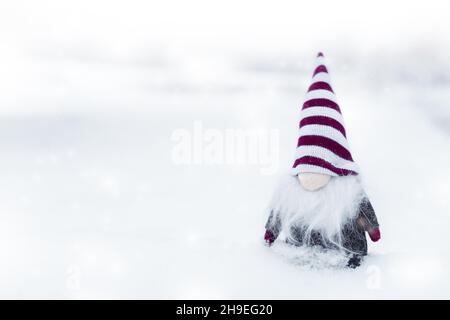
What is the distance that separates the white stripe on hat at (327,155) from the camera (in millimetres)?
2059

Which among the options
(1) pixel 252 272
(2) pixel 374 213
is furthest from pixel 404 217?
(1) pixel 252 272

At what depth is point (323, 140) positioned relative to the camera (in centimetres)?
206

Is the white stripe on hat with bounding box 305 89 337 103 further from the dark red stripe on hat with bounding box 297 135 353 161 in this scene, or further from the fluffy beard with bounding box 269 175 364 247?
the fluffy beard with bounding box 269 175 364 247

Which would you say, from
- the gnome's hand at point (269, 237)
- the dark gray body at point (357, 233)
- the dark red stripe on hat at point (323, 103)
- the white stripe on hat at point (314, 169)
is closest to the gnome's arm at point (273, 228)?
the gnome's hand at point (269, 237)

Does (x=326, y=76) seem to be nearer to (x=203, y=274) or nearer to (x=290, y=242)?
(x=290, y=242)

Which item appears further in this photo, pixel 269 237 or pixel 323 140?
pixel 269 237

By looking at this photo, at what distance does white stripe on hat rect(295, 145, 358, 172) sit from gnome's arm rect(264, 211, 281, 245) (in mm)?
323

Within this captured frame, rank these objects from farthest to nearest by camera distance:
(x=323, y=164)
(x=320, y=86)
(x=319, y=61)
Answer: (x=319, y=61) → (x=320, y=86) → (x=323, y=164)

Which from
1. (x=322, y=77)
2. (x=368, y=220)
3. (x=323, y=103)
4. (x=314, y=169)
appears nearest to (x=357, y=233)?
(x=368, y=220)

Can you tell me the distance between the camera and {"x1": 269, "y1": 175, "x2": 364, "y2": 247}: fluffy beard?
2098 mm

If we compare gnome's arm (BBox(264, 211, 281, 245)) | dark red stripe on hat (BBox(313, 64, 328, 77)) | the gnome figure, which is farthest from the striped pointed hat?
gnome's arm (BBox(264, 211, 281, 245))

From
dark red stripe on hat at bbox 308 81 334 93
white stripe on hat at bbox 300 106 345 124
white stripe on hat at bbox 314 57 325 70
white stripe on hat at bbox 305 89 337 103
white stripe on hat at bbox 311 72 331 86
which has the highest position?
white stripe on hat at bbox 314 57 325 70

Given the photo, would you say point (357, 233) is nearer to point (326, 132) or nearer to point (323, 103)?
point (326, 132)

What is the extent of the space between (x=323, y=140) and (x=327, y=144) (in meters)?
0.02
